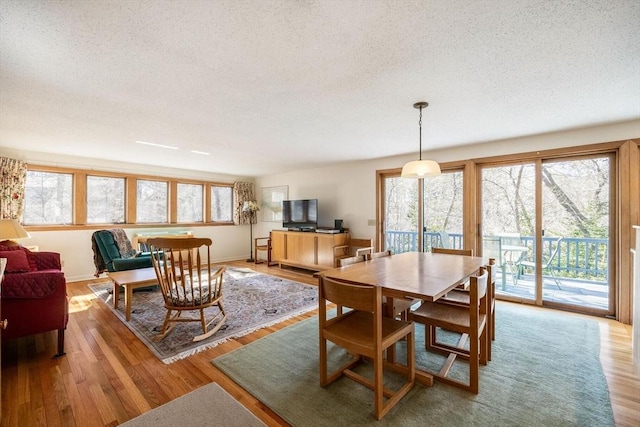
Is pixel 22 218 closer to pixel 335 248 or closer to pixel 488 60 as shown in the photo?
pixel 335 248

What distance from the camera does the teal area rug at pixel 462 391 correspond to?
1638mm

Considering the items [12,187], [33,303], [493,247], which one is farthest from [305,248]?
[12,187]

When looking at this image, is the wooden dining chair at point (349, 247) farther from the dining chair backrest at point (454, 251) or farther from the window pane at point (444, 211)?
the dining chair backrest at point (454, 251)

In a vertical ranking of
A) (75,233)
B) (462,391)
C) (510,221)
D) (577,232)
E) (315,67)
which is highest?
(315,67)

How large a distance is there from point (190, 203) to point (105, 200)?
5.47ft

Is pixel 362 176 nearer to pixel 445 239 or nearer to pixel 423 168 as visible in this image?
pixel 445 239

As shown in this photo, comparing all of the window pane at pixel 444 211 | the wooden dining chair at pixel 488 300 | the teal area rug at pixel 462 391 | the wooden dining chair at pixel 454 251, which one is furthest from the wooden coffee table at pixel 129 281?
the window pane at pixel 444 211

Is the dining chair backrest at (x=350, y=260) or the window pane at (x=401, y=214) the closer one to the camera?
the dining chair backrest at (x=350, y=260)

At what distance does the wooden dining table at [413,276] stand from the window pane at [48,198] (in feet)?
18.1

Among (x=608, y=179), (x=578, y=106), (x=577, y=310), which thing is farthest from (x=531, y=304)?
(x=578, y=106)

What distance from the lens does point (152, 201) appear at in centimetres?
605

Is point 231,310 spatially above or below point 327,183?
below

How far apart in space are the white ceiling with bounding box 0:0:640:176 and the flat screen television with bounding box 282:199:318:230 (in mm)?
2529

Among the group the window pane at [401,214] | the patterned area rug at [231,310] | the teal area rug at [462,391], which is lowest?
the teal area rug at [462,391]
